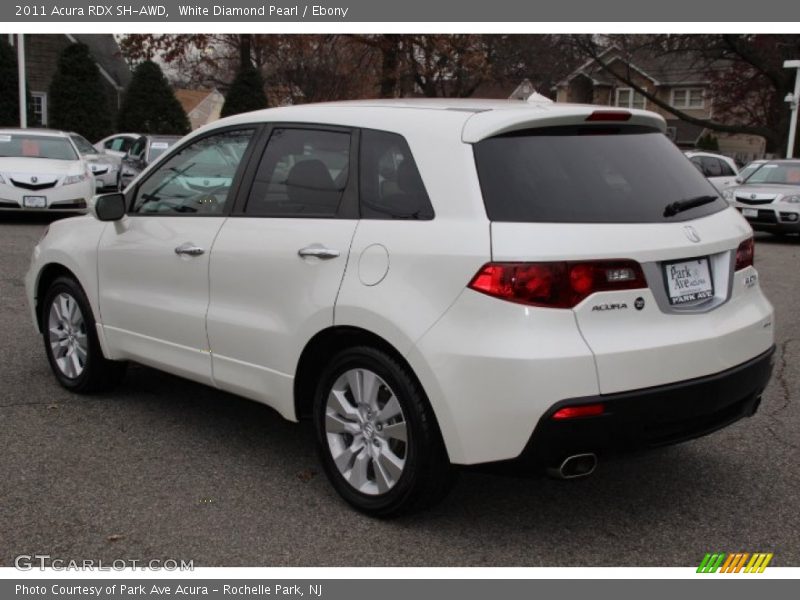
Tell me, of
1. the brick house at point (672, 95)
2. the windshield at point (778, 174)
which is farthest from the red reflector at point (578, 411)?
the brick house at point (672, 95)

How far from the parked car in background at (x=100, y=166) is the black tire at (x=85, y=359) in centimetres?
1367

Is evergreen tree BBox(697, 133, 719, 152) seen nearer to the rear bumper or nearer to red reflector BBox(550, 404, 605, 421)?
the rear bumper

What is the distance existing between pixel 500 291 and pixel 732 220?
1365 mm

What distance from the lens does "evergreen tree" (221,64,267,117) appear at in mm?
31094

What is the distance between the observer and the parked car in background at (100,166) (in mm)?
18797

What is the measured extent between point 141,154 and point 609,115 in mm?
17500

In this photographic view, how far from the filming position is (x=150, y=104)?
3466cm

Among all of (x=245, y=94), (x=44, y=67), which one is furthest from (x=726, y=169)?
(x=44, y=67)

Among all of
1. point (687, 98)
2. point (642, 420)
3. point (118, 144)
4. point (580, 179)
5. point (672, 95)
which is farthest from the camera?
point (672, 95)

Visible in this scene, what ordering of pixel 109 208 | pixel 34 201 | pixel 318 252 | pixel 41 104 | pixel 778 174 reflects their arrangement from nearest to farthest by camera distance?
pixel 318 252
pixel 109 208
pixel 34 201
pixel 778 174
pixel 41 104

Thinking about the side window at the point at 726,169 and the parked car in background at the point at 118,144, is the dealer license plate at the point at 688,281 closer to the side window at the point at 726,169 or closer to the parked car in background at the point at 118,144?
the side window at the point at 726,169

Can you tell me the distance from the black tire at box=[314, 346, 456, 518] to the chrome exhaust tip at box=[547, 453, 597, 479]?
0.47 m

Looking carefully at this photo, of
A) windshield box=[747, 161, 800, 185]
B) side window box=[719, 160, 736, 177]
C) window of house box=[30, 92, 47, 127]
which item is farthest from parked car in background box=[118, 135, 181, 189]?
window of house box=[30, 92, 47, 127]

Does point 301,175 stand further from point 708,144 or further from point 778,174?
point 708,144
